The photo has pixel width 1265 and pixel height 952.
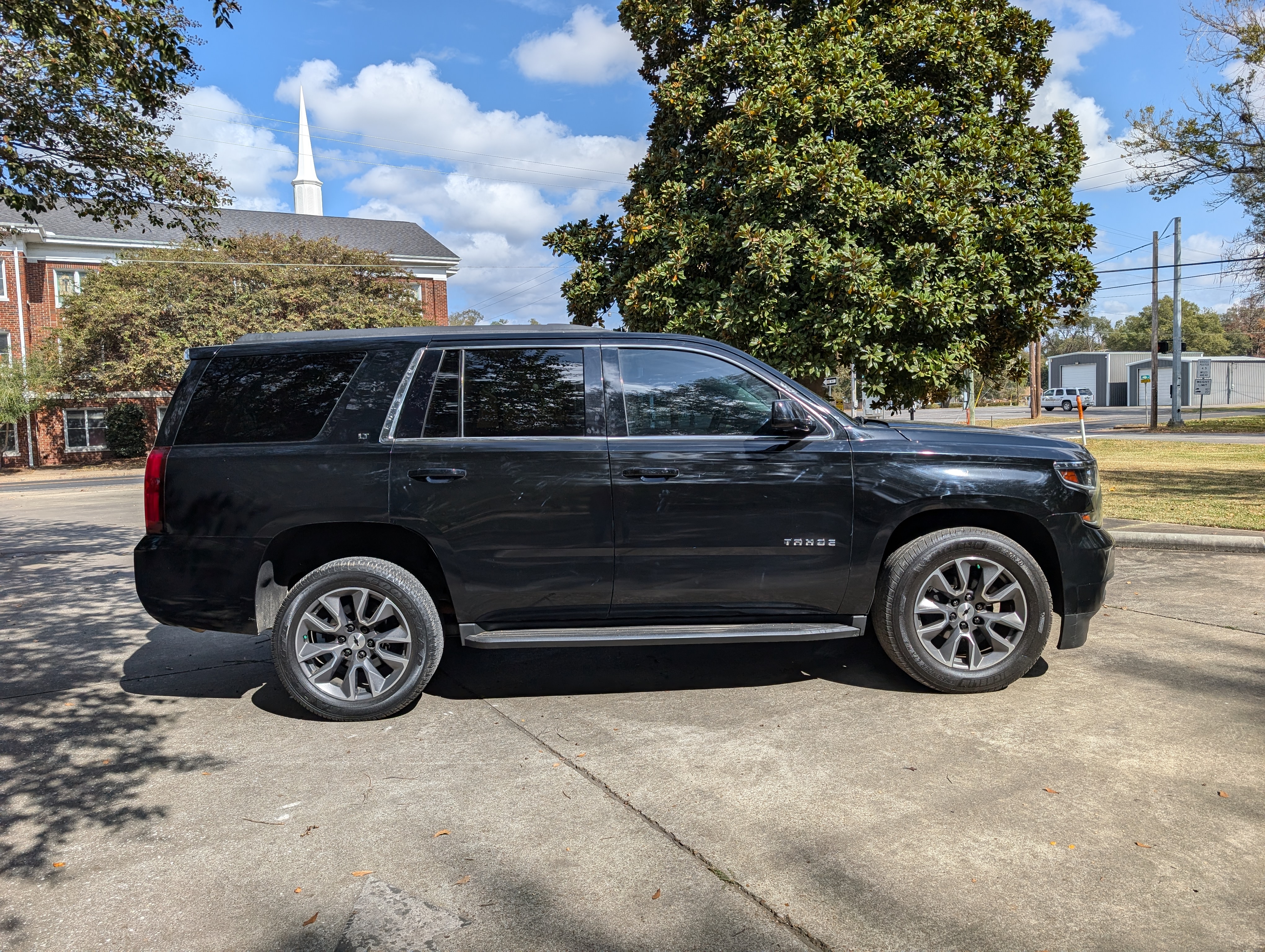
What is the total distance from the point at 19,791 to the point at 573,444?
9.14 feet

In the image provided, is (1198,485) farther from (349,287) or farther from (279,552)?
(349,287)

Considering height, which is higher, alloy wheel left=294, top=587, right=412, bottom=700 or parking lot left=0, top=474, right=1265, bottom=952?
alloy wheel left=294, top=587, right=412, bottom=700

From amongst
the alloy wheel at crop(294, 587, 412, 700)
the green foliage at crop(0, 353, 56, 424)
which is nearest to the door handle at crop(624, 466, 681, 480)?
the alloy wheel at crop(294, 587, 412, 700)

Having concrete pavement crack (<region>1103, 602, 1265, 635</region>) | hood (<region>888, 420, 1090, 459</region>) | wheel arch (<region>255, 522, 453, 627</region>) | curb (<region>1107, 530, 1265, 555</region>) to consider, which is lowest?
concrete pavement crack (<region>1103, 602, 1265, 635</region>)

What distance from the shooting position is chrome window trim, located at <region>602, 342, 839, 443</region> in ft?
15.1

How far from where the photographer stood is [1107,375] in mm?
73562

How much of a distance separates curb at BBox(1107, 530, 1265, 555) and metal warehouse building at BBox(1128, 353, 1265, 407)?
221 feet

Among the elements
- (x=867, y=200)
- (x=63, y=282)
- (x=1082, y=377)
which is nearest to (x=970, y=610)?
(x=867, y=200)

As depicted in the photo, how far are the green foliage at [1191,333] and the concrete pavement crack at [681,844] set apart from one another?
95.3 metres

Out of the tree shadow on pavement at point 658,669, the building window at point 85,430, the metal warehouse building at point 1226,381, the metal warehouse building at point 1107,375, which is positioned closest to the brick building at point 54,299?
the building window at point 85,430

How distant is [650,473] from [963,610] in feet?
5.86

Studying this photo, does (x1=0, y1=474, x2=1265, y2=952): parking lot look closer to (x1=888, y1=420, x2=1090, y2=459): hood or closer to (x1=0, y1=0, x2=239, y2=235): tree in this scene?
(x1=888, y1=420, x2=1090, y2=459): hood

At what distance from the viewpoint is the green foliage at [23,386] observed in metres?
29.8

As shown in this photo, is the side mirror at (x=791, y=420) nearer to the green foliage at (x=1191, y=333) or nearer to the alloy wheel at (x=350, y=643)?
the alloy wheel at (x=350, y=643)
